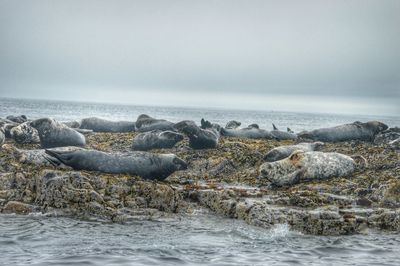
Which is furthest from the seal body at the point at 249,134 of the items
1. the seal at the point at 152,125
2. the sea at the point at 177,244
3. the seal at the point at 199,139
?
the sea at the point at 177,244

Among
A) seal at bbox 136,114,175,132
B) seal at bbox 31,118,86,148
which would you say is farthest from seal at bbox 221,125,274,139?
seal at bbox 31,118,86,148

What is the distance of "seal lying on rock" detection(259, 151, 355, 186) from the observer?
45.4 feet

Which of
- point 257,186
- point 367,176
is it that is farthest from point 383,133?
point 257,186

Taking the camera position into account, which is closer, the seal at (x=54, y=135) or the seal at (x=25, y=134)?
the seal at (x=54, y=135)

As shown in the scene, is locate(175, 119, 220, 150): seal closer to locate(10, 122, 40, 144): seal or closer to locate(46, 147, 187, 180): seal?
locate(46, 147, 187, 180): seal

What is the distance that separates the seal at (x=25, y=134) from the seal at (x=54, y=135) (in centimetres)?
52

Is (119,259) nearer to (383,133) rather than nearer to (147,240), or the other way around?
(147,240)

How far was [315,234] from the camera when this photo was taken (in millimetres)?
10195

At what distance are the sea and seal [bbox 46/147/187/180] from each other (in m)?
2.50

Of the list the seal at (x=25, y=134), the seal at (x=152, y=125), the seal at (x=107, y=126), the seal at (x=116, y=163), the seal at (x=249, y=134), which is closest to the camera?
the seal at (x=116, y=163)

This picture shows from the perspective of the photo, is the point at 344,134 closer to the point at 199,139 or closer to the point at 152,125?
the point at 199,139

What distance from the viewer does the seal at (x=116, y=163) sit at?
13.0 metres

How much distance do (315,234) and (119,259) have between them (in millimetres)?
4226

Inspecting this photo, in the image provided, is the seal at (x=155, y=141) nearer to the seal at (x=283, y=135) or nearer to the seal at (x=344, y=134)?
the seal at (x=283, y=135)
